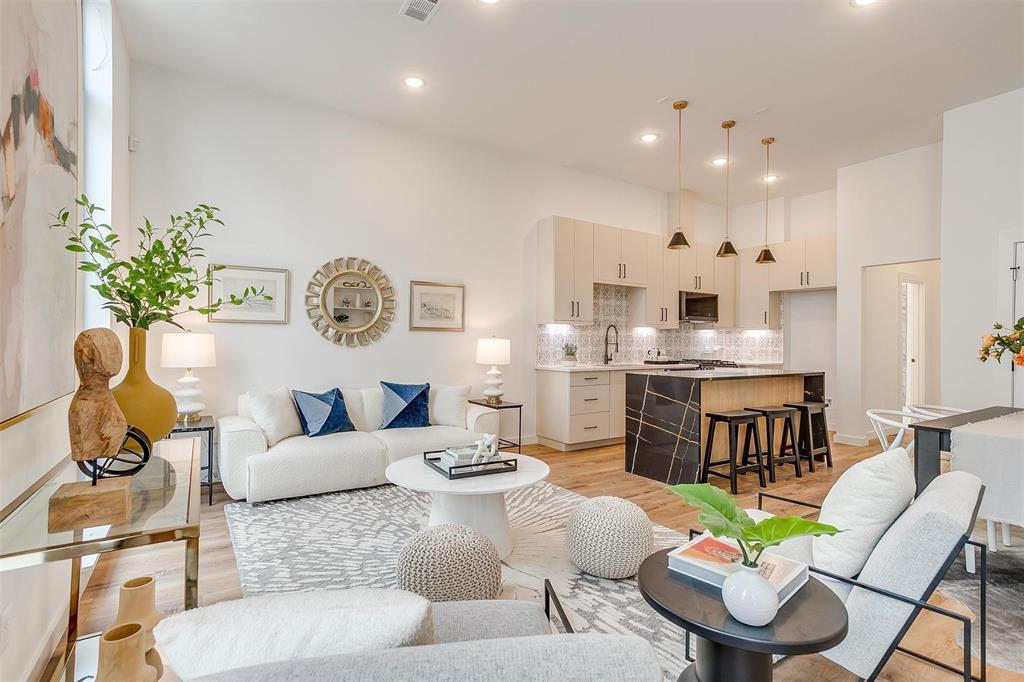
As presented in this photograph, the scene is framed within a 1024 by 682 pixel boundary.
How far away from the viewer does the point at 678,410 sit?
4.27 m

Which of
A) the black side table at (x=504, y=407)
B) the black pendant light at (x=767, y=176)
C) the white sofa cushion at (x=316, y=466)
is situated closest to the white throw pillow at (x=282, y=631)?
the white sofa cushion at (x=316, y=466)

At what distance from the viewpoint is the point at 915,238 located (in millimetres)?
5227

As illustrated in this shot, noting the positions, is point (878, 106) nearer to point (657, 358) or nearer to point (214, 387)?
point (657, 358)

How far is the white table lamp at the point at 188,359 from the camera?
3.56 meters

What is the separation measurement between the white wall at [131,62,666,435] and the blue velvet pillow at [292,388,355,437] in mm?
435

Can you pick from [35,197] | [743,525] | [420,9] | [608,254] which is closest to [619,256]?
[608,254]

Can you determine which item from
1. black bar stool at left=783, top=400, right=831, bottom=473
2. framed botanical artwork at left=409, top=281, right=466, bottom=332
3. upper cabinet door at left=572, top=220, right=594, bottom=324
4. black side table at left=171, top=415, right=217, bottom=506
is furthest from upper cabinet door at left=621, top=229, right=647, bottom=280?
black side table at left=171, top=415, right=217, bottom=506

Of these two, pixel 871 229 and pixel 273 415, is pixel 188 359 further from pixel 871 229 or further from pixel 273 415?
pixel 871 229

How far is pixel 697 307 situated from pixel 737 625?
6075mm

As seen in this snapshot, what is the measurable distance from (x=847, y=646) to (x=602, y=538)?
1.14 metres

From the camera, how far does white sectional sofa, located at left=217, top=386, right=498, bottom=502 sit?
353 centimetres

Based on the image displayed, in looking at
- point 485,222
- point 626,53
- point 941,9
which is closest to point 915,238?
point 941,9

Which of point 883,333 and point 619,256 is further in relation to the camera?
point 619,256

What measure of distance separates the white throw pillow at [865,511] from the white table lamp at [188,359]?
380 centimetres
